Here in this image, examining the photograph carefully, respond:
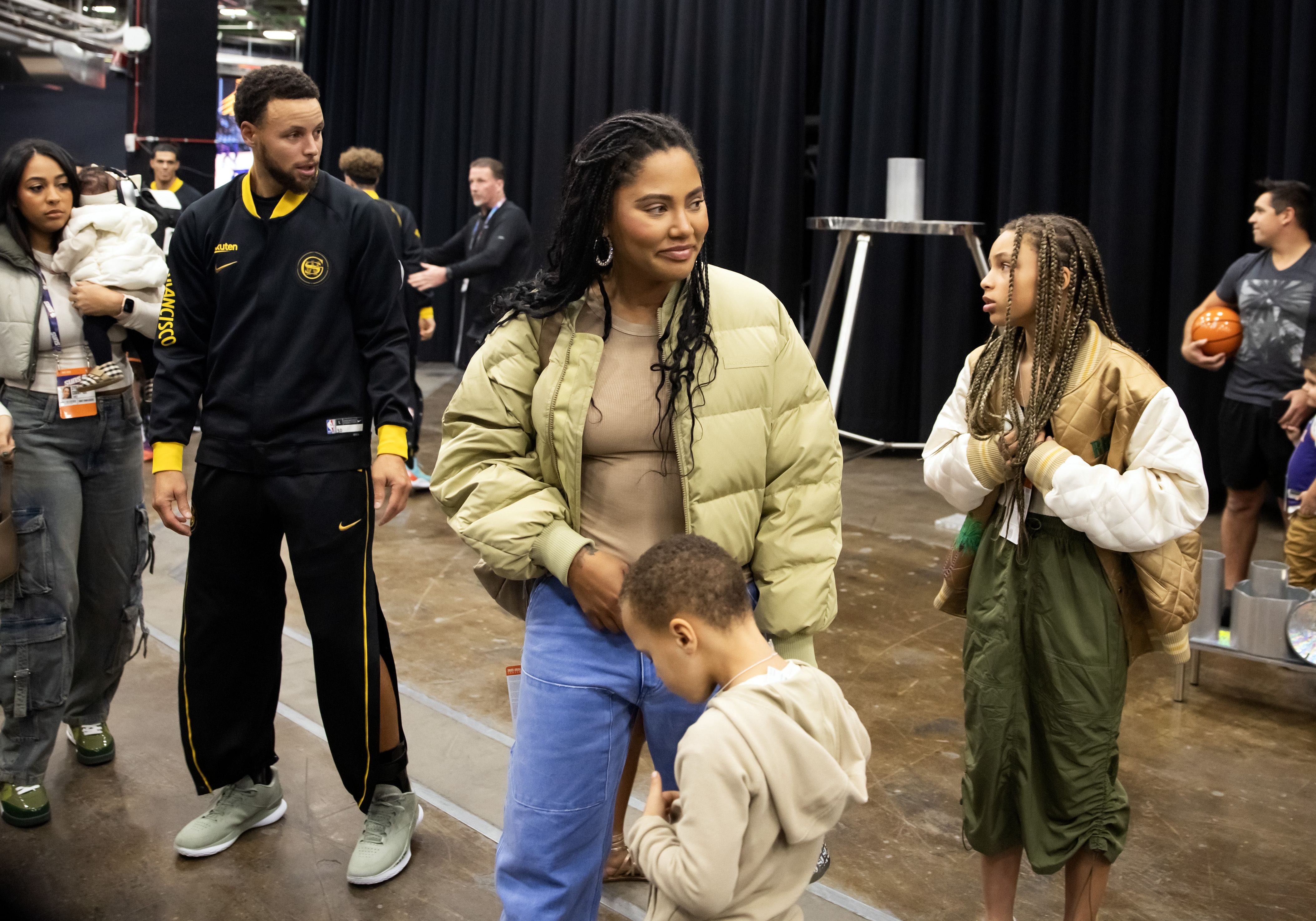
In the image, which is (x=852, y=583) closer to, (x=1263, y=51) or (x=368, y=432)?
(x=368, y=432)

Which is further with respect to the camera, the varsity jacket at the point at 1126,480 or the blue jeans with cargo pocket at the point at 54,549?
the blue jeans with cargo pocket at the point at 54,549

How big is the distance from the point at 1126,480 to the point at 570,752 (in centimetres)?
103

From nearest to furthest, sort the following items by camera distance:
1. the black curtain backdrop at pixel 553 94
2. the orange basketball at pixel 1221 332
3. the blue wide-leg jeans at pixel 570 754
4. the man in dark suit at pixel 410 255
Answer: the blue wide-leg jeans at pixel 570 754, the orange basketball at pixel 1221 332, the man in dark suit at pixel 410 255, the black curtain backdrop at pixel 553 94

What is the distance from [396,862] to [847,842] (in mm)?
961

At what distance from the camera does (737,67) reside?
8.25 m

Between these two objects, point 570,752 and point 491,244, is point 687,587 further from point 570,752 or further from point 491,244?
point 491,244

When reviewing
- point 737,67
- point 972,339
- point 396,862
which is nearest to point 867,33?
point 737,67

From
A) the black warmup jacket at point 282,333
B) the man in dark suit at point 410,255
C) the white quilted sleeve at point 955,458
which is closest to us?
the white quilted sleeve at point 955,458

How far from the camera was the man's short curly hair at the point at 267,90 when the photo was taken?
2.39 metres

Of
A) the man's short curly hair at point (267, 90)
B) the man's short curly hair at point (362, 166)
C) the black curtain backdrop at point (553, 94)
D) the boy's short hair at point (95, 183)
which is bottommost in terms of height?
the boy's short hair at point (95, 183)

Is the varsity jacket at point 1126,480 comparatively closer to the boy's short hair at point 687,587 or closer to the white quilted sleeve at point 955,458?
the white quilted sleeve at point 955,458

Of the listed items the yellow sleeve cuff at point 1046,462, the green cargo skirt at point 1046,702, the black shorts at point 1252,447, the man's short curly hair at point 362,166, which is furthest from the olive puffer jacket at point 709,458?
the man's short curly hair at point 362,166

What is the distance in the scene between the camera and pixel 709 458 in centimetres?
179

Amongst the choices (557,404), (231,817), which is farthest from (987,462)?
(231,817)
